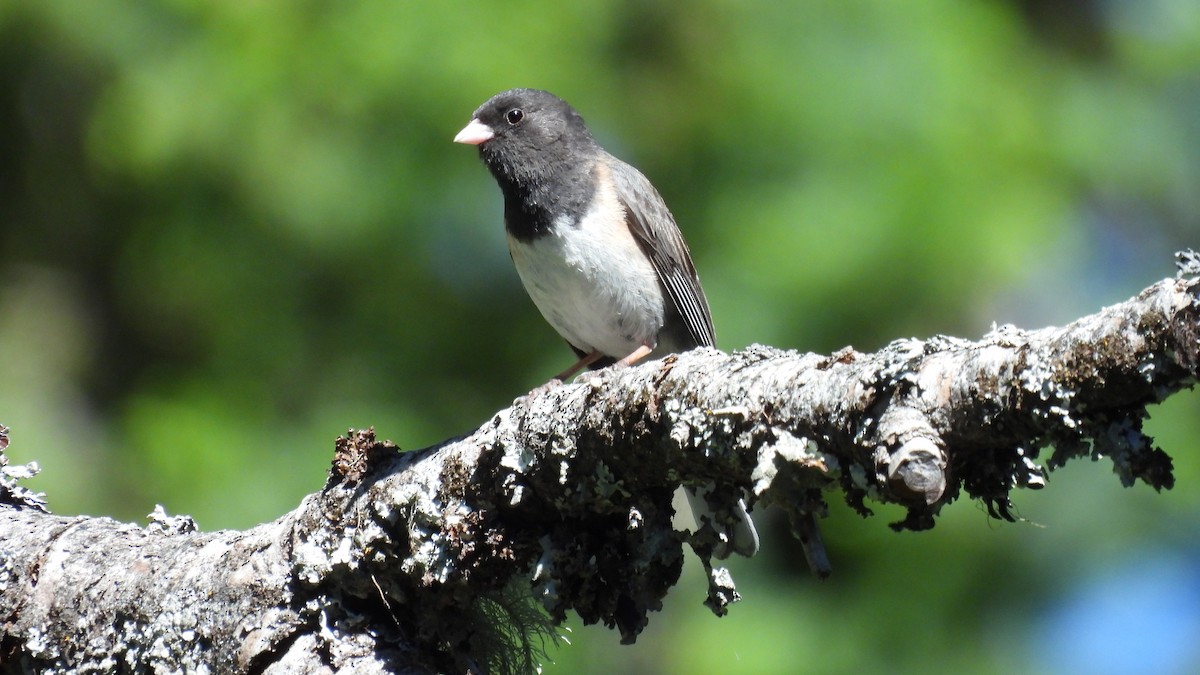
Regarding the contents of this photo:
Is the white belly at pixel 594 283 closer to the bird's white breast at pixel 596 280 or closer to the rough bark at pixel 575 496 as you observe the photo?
the bird's white breast at pixel 596 280

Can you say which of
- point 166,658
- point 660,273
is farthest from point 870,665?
point 166,658

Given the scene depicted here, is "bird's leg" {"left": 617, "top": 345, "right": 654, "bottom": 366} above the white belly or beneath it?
beneath

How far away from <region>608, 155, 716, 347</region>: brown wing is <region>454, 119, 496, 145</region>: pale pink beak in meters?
0.39

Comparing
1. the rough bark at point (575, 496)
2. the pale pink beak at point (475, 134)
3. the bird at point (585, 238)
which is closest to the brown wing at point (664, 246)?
the bird at point (585, 238)

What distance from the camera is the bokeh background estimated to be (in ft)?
11.1

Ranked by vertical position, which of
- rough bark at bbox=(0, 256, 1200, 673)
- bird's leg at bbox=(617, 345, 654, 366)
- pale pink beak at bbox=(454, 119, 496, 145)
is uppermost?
pale pink beak at bbox=(454, 119, 496, 145)

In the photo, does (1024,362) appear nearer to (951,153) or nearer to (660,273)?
(660,273)

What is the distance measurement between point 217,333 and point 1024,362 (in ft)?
10.6

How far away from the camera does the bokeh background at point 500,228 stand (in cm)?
338

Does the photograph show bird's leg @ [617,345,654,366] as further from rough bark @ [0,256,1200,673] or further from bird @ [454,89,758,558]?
rough bark @ [0,256,1200,673]

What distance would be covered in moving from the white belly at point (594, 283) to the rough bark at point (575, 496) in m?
1.18

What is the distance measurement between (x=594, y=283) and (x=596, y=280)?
1cm

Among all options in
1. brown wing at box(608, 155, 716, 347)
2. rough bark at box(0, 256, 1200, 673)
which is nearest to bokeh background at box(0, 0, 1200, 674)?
brown wing at box(608, 155, 716, 347)

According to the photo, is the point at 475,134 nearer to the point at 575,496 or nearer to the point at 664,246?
the point at 664,246
